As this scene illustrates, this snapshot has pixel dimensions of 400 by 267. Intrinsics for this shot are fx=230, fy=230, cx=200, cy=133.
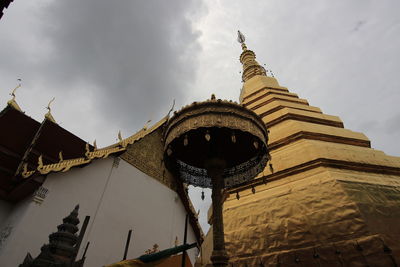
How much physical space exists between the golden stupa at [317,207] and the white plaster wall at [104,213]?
2.91 metres

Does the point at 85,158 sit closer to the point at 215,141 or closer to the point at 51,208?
the point at 51,208

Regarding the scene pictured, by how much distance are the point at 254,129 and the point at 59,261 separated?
10.8 ft

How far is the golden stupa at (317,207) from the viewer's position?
3.90 meters

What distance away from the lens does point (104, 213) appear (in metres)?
6.77

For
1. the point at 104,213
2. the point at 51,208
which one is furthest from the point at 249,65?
the point at 51,208

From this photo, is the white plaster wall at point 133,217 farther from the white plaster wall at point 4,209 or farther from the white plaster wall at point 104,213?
the white plaster wall at point 4,209

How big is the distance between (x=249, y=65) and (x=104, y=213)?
11.0 metres

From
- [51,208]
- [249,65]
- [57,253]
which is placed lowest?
[57,253]

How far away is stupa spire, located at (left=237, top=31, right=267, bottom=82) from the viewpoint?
1306 cm

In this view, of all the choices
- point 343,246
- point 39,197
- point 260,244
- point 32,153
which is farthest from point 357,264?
point 32,153

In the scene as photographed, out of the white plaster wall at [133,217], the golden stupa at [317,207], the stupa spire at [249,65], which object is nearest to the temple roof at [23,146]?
the white plaster wall at [133,217]

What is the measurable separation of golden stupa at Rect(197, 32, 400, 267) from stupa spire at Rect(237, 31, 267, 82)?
6806 mm

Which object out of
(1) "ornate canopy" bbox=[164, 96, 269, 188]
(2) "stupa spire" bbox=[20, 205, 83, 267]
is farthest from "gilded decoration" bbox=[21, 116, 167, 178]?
(1) "ornate canopy" bbox=[164, 96, 269, 188]

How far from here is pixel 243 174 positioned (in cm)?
511
